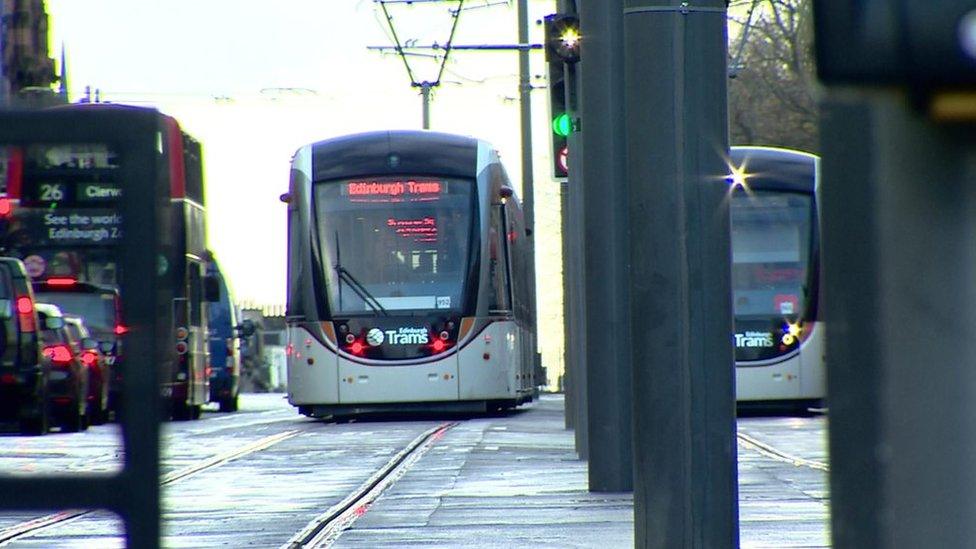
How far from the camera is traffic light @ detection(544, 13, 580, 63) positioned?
550 inches

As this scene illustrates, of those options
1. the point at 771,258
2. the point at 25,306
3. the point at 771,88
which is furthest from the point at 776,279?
the point at 25,306

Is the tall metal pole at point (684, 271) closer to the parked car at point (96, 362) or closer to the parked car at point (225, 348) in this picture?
the parked car at point (96, 362)

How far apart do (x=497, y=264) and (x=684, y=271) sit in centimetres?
1758

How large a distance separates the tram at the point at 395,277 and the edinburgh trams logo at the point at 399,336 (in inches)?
0.5

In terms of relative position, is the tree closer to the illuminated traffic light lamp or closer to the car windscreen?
the illuminated traffic light lamp

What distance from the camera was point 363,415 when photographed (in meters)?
26.9

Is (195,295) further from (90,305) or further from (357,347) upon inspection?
(90,305)

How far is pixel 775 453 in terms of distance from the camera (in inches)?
627

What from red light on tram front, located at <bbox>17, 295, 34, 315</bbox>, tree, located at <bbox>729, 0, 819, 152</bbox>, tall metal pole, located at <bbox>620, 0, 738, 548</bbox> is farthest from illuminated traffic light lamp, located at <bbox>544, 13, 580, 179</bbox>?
tree, located at <bbox>729, 0, 819, 152</bbox>

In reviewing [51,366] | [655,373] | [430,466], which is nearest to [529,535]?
[655,373]

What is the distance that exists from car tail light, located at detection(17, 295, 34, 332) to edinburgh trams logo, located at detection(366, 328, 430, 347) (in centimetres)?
2073

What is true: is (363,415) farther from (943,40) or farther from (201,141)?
(943,40)

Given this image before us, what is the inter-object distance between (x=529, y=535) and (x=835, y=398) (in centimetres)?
757

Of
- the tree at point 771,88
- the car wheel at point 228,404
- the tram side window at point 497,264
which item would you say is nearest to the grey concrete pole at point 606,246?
the tram side window at point 497,264
